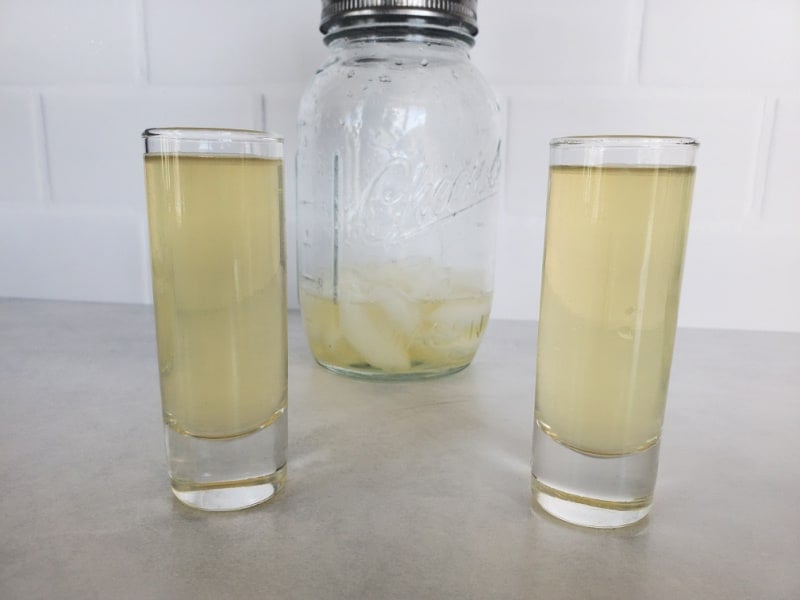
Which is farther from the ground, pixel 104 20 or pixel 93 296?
pixel 104 20

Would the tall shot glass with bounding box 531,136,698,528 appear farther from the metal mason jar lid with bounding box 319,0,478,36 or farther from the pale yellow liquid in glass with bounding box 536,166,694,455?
the metal mason jar lid with bounding box 319,0,478,36

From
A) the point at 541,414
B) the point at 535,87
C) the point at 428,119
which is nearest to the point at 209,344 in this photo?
the point at 541,414

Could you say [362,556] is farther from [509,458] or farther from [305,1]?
[305,1]

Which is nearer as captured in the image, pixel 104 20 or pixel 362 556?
pixel 362 556

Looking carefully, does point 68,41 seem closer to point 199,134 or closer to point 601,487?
point 199,134

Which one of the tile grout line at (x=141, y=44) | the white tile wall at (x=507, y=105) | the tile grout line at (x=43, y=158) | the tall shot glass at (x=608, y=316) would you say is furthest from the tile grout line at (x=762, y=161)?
the tile grout line at (x=43, y=158)

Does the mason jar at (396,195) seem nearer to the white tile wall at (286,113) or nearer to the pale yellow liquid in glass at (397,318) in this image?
the pale yellow liquid in glass at (397,318)

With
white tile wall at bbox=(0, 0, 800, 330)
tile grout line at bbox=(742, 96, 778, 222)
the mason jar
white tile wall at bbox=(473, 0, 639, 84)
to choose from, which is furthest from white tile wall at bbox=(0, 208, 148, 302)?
tile grout line at bbox=(742, 96, 778, 222)
